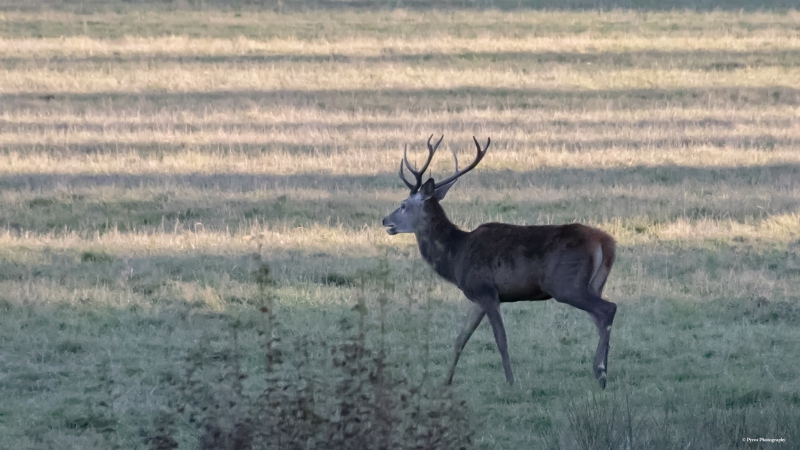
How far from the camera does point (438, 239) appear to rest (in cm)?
870

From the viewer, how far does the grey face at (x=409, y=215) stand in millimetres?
8914

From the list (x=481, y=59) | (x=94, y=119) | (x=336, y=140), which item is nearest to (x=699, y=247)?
(x=336, y=140)

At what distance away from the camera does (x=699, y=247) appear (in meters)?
11.9

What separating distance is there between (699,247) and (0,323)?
6380 millimetres

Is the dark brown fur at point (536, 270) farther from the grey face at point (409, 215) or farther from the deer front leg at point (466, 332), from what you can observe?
the grey face at point (409, 215)

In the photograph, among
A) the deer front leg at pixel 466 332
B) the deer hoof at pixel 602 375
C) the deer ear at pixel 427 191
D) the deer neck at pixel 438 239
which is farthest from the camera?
the deer ear at pixel 427 191

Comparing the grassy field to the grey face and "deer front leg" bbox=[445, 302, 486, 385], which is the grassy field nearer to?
"deer front leg" bbox=[445, 302, 486, 385]

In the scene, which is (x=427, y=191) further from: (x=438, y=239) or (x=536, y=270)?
(x=536, y=270)

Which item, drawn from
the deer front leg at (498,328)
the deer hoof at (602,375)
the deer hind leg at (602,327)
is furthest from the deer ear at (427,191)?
the deer hoof at (602,375)

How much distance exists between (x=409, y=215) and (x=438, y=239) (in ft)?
1.17

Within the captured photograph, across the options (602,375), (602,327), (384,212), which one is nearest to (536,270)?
(602,327)

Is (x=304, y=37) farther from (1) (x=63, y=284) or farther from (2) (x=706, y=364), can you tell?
(2) (x=706, y=364)

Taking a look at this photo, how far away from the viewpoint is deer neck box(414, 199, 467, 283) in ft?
28.2

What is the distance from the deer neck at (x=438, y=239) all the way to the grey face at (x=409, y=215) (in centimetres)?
4
